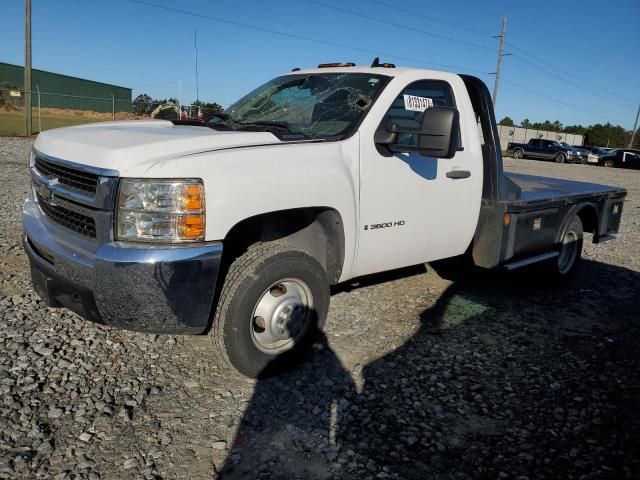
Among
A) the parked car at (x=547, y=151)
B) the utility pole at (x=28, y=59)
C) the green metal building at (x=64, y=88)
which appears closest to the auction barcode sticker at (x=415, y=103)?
the utility pole at (x=28, y=59)

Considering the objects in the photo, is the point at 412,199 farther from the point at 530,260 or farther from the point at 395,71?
the point at 530,260

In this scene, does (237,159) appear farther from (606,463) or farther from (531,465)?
(606,463)

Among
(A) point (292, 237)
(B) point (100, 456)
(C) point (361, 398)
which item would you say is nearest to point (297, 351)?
(C) point (361, 398)

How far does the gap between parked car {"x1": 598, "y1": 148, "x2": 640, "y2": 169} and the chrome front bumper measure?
38.3 meters

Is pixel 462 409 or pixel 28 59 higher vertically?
pixel 28 59

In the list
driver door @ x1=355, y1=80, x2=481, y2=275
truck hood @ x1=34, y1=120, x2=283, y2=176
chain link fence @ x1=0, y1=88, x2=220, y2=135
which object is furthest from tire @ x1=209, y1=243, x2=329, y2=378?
chain link fence @ x1=0, y1=88, x2=220, y2=135

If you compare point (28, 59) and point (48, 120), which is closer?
point (28, 59)

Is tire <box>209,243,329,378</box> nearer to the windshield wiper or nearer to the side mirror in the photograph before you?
the windshield wiper

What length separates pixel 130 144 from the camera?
9.19ft

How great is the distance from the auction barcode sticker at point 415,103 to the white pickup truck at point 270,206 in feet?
0.04

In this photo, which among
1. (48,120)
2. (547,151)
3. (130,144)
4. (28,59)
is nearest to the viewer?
(130,144)

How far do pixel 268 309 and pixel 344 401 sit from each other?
0.73 meters

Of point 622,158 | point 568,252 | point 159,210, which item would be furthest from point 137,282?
point 622,158

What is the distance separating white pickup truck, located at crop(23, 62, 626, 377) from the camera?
267 centimetres
